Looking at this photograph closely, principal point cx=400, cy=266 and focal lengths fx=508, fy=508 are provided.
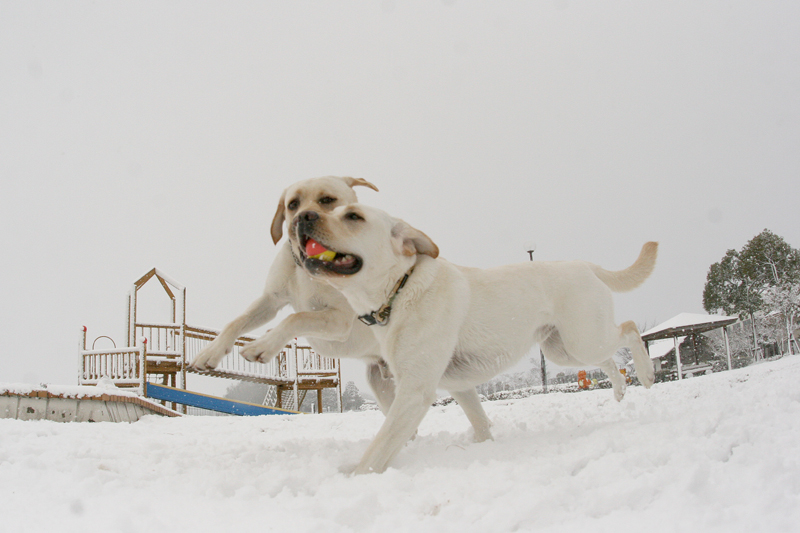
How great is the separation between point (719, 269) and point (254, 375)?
3078 centimetres

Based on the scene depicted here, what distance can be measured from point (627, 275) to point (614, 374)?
0.94 metres

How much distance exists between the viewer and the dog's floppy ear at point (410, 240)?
343cm

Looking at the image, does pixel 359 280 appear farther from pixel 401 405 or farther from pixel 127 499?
pixel 127 499

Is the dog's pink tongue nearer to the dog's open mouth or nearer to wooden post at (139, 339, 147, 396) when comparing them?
the dog's open mouth

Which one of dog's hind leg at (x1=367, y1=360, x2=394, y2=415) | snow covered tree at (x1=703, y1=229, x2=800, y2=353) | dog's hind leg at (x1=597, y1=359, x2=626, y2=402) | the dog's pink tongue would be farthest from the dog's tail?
snow covered tree at (x1=703, y1=229, x2=800, y2=353)

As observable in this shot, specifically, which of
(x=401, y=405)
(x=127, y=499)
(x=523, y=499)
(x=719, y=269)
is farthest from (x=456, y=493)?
(x=719, y=269)

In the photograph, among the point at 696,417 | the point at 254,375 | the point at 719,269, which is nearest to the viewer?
the point at 696,417

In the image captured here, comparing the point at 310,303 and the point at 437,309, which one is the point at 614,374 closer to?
the point at 437,309

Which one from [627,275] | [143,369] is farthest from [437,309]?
[143,369]

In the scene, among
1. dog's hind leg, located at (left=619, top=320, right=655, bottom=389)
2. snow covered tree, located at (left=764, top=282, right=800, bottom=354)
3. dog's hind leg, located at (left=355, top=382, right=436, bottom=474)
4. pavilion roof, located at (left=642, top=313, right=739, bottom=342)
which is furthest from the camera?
snow covered tree, located at (left=764, top=282, right=800, bottom=354)

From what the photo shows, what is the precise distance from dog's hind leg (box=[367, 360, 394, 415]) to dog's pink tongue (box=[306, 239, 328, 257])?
161 cm

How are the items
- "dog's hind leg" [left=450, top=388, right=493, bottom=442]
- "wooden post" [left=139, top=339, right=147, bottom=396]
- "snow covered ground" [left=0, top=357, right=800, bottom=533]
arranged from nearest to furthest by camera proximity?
"snow covered ground" [left=0, top=357, right=800, bottom=533] → "dog's hind leg" [left=450, top=388, right=493, bottom=442] → "wooden post" [left=139, top=339, right=147, bottom=396]

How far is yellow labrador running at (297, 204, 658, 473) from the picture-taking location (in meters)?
3.04

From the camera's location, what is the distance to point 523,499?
6.40 ft
